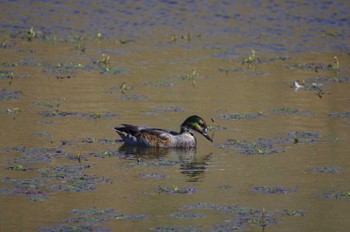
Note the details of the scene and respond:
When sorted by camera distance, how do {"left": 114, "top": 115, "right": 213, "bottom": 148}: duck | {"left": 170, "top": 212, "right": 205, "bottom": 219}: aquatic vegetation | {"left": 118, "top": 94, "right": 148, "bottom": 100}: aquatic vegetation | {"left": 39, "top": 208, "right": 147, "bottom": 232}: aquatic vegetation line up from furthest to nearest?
{"left": 118, "top": 94, "right": 148, "bottom": 100}: aquatic vegetation → {"left": 114, "top": 115, "right": 213, "bottom": 148}: duck → {"left": 170, "top": 212, "right": 205, "bottom": 219}: aquatic vegetation → {"left": 39, "top": 208, "right": 147, "bottom": 232}: aquatic vegetation

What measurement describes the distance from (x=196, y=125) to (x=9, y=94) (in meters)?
4.46

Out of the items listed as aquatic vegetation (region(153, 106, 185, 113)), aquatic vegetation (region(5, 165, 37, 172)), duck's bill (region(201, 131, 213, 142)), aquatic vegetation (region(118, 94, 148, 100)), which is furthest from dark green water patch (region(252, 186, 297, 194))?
aquatic vegetation (region(118, 94, 148, 100))

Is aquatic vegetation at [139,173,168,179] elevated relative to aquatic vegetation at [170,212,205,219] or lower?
elevated

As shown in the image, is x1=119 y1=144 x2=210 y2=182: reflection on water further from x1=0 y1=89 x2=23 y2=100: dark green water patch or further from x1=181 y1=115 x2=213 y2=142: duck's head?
x1=0 y1=89 x2=23 y2=100: dark green water patch

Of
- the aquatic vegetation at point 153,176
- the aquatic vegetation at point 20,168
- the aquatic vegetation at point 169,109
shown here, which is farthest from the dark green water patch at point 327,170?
the aquatic vegetation at point 169,109

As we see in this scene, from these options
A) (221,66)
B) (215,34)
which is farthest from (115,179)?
(215,34)

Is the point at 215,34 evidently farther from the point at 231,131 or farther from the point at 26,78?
the point at 231,131

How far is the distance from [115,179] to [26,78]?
7.64m

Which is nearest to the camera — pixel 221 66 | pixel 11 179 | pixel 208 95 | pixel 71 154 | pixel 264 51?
pixel 11 179

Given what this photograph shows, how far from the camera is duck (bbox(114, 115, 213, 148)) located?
16.8 meters

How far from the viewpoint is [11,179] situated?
45.4ft

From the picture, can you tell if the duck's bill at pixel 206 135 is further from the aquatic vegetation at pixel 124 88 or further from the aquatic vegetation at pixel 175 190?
the aquatic vegetation at pixel 124 88

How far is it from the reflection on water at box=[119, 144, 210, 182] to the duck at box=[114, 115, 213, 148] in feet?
0.29

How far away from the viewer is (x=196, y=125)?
17.0m
